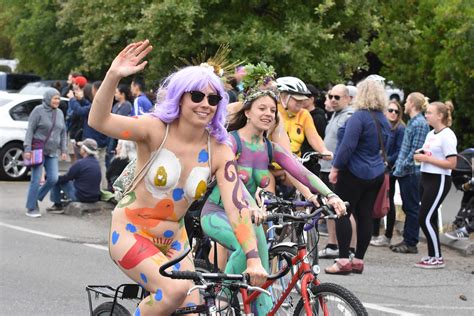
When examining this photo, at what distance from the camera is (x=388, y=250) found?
39.5 feet

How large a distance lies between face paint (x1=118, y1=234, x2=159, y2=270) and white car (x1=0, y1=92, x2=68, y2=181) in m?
13.7

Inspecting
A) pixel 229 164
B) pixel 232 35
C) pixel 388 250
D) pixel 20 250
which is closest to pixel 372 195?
pixel 388 250

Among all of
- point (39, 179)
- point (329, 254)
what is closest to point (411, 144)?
point (329, 254)

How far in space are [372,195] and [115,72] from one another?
559cm

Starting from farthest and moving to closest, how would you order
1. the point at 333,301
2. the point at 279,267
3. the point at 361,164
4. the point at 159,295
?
the point at 361,164
the point at 279,267
the point at 333,301
the point at 159,295

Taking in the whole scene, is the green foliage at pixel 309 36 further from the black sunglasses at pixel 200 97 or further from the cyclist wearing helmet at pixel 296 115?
the black sunglasses at pixel 200 97

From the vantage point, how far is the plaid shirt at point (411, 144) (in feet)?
38.3

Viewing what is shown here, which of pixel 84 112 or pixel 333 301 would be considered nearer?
pixel 333 301

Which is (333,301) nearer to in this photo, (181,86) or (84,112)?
(181,86)

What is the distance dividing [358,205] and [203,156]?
192 inches

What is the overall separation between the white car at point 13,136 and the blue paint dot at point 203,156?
1358 centimetres

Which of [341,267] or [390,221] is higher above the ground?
[341,267]

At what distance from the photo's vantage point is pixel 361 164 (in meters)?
9.95

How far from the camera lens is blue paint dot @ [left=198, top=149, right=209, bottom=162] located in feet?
17.8
